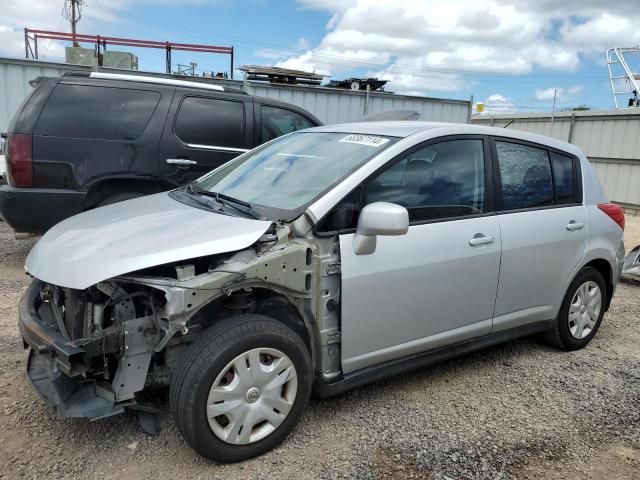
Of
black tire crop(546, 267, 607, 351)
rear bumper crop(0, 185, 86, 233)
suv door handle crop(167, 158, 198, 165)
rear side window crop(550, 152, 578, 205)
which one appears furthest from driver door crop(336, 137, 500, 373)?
rear bumper crop(0, 185, 86, 233)

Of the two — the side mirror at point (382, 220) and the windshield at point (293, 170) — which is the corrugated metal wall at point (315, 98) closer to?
the windshield at point (293, 170)

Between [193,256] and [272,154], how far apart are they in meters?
1.39

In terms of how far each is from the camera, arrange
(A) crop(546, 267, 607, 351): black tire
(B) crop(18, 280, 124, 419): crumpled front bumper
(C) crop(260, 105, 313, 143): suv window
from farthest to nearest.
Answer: (C) crop(260, 105, 313, 143): suv window, (A) crop(546, 267, 607, 351): black tire, (B) crop(18, 280, 124, 419): crumpled front bumper

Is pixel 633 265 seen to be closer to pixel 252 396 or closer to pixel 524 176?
pixel 524 176

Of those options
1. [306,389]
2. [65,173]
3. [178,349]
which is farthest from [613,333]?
[65,173]

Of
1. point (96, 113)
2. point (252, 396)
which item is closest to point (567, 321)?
point (252, 396)

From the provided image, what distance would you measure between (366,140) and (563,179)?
5.60 feet

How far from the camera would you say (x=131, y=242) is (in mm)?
2518

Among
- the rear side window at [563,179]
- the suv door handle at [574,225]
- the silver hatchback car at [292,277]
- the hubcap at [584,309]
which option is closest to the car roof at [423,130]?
the silver hatchback car at [292,277]

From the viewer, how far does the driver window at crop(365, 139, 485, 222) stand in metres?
3.00

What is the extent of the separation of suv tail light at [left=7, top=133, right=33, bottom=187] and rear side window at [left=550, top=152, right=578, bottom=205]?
4.45m

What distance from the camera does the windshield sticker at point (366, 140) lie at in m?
3.11

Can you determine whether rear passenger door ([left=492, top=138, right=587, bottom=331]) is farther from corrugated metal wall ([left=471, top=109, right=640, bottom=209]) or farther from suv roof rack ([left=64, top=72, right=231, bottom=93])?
corrugated metal wall ([left=471, top=109, right=640, bottom=209])

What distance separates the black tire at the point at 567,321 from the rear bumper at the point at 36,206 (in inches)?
168
